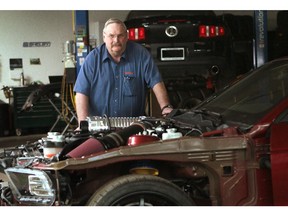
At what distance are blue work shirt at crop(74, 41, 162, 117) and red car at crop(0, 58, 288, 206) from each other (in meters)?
1.16

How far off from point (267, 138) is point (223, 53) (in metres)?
4.18

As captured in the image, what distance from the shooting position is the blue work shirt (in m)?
4.15

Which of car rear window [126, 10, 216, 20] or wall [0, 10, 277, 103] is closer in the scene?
car rear window [126, 10, 216, 20]

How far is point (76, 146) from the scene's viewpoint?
2934 millimetres

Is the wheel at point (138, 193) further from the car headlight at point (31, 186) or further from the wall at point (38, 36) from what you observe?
the wall at point (38, 36)

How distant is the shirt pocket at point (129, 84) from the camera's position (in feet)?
13.6

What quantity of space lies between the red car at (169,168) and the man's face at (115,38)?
120 cm

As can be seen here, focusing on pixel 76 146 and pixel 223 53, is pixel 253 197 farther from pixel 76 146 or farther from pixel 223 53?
pixel 223 53

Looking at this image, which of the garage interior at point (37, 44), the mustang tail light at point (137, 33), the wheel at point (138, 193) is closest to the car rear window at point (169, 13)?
the mustang tail light at point (137, 33)

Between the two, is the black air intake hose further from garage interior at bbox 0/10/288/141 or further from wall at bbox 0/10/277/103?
wall at bbox 0/10/277/103

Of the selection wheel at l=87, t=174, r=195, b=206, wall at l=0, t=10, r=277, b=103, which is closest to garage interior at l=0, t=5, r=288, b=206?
wheel at l=87, t=174, r=195, b=206
